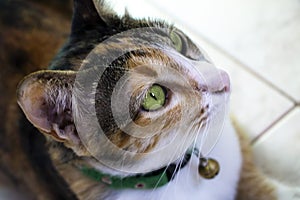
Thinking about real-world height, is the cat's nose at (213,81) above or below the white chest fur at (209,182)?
above

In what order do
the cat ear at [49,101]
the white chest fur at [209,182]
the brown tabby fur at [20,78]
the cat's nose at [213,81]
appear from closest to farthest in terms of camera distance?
the cat ear at [49,101] → the cat's nose at [213,81] → the white chest fur at [209,182] → the brown tabby fur at [20,78]

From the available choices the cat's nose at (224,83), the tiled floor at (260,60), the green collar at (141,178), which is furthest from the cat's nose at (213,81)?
the tiled floor at (260,60)

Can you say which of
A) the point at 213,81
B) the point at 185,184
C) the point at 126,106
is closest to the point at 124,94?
the point at 126,106

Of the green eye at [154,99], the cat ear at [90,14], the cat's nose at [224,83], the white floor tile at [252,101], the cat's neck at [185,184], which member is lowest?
the cat's neck at [185,184]

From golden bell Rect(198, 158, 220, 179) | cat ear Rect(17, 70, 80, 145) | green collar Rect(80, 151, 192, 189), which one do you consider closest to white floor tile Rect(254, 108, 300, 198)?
golden bell Rect(198, 158, 220, 179)

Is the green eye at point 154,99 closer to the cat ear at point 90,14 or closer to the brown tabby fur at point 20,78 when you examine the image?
the cat ear at point 90,14

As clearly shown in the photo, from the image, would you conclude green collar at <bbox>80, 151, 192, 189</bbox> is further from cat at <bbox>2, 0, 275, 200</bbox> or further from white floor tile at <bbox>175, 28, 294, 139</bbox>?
white floor tile at <bbox>175, 28, 294, 139</bbox>

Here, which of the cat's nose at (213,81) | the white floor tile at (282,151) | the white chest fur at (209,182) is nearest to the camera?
the cat's nose at (213,81)
